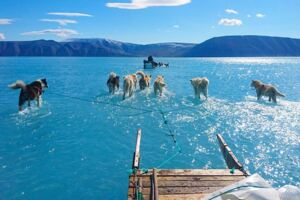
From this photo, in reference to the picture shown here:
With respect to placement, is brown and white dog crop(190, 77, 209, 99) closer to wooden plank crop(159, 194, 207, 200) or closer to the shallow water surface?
the shallow water surface

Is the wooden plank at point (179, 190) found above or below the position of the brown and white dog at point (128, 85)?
below

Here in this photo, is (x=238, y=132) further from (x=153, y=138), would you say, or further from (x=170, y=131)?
(x=153, y=138)

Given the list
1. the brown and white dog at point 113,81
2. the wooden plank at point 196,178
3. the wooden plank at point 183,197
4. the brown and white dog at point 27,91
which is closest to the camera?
the wooden plank at point 183,197

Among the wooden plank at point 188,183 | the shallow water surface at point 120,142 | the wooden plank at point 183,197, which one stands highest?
the wooden plank at point 188,183

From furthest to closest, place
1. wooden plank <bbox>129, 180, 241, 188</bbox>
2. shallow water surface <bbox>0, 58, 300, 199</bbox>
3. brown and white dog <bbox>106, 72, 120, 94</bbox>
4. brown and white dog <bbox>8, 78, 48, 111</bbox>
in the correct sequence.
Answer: brown and white dog <bbox>106, 72, 120, 94</bbox>
brown and white dog <bbox>8, 78, 48, 111</bbox>
shallow water surface <bbox>0, 58, 300, 199</bbox>
wooden plank <bbox>129, 180, 241, 188</bbox>

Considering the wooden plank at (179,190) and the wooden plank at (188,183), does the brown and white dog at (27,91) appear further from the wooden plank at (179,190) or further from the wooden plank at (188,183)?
the wooden plank at (179,190)

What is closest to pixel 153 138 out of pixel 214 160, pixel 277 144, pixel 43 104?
pixel 214 160

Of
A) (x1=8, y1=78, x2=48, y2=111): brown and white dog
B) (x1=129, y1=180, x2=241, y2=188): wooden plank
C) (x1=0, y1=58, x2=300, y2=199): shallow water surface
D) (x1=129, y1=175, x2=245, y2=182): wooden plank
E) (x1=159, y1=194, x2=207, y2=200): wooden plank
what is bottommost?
(x1=0, y1=58, x2=300, y2=199): shallow water surface

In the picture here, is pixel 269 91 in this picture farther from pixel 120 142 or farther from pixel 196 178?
pixel 196 178

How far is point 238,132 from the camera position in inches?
584

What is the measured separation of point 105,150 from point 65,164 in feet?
6.13

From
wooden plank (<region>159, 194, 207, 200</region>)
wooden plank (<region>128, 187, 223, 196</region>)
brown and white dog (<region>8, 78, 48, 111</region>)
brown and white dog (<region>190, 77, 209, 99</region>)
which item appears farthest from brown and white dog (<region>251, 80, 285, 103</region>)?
wooden plank (<region>159, 194, 207, 200</region>)

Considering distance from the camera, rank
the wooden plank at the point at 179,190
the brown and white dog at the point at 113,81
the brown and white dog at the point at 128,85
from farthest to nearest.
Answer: the brown and white dog at the point at 113,81, the brown and white dog at the point at 128,85, the wooden plank at the point at 179,190

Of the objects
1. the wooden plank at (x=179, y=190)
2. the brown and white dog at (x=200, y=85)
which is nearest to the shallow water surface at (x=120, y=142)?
the wooden plank at (x=179, y=190)
